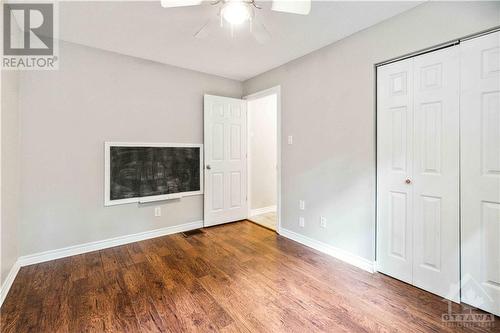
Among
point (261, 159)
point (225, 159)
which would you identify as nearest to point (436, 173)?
point (225, 159)

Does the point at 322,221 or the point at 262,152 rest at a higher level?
the point at 262,152

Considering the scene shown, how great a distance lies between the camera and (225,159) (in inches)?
153

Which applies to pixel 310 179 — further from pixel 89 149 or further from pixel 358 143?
pixel 89 149

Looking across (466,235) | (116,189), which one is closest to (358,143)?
(466,235)

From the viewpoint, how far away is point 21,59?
95.0 inches

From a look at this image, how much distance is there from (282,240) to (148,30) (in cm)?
294

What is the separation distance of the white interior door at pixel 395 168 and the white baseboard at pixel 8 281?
3316 mm

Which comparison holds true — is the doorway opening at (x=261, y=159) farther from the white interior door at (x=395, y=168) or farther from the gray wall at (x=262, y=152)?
the white interior door at (x=395, y=168)

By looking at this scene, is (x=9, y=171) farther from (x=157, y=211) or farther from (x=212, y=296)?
(x=212, y=296)

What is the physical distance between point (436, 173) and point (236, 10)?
2022 mm

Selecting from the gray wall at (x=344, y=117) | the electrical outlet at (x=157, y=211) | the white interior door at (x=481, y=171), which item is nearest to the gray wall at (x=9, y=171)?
the electrical outlet at (x=157, y=211)

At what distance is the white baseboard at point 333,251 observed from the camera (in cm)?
241

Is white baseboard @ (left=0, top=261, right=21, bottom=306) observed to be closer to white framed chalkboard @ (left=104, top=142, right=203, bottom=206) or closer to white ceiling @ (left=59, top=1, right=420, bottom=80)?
white framed chalkboard @ (left=104, top=142, right=203, bottom=206)

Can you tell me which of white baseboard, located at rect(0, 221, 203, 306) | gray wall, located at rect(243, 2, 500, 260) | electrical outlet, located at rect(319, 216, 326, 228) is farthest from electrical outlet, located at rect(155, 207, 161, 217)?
electrical outlet, located at rect(319, 216, 326, 228)
